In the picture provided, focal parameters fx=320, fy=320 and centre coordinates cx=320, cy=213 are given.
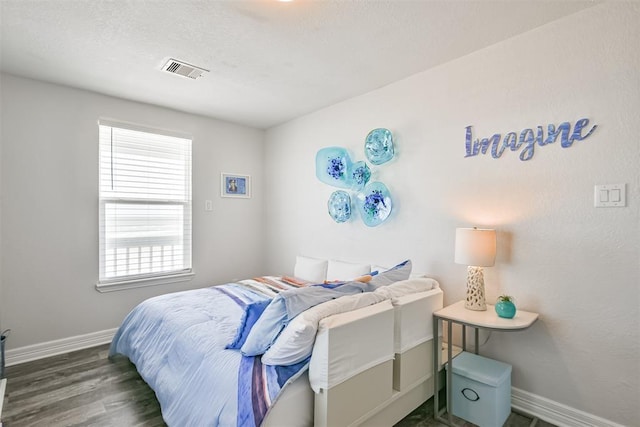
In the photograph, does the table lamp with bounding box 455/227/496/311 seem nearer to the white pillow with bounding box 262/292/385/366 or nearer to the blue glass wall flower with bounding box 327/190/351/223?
the white pillow with bounding box 262/292/385/366

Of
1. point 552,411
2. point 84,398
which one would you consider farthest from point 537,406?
point 84,398

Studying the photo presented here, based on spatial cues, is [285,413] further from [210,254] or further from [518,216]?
[210,254]

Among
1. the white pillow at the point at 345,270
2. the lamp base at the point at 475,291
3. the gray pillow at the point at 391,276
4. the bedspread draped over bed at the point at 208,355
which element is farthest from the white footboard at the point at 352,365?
the white pillow at the point at 345,270

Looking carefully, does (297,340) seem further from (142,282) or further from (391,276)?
(142,282)

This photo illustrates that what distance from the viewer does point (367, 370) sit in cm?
172

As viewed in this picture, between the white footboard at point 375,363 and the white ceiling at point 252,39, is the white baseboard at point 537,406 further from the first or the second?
the white ceiling at point 252,39

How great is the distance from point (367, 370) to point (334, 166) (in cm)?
218

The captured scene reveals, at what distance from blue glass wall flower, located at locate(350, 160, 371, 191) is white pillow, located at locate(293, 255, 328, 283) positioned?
2.91 feet

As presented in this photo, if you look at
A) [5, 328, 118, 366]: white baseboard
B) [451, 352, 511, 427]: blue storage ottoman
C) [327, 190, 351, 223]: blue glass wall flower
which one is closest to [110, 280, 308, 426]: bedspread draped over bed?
[5, 328, 118, 366]: white baseboard

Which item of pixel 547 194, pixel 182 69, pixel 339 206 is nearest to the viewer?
pixel 547 194

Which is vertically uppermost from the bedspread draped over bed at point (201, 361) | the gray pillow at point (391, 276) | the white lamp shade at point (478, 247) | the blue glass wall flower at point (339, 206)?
the blue glass wall flower at point (339, 206)

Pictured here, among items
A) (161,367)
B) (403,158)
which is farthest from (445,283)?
(161,367)

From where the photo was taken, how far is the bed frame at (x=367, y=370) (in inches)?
60.8

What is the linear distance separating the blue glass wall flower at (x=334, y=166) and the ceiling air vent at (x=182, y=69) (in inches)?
56.2
